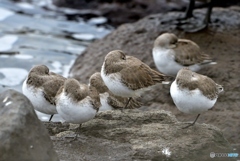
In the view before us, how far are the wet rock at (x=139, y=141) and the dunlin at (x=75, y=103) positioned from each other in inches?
11.3

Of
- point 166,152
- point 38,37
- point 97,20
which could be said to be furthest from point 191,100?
point 97,20

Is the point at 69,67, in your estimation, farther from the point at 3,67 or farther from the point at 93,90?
the point at 93,90

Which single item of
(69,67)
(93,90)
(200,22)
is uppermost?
(93,90)

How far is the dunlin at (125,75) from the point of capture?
269 inches

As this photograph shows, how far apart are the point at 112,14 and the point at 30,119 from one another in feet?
35.7

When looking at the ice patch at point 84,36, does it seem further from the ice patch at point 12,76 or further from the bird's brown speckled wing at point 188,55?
the bird's brown speckled wing at point 188,55

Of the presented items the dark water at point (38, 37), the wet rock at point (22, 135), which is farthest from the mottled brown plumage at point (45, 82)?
the dark water at point (38, 37)

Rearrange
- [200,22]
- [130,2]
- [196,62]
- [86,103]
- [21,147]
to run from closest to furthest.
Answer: [21,147], [86,103], [196,62], [200,22], [130,2]

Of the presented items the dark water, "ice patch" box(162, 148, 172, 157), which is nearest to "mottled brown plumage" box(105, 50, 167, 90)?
"ice patch" box(162, 148, 172, 157)

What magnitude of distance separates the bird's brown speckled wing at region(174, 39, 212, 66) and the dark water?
3.06 meters

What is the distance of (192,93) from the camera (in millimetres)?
6266

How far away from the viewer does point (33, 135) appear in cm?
520

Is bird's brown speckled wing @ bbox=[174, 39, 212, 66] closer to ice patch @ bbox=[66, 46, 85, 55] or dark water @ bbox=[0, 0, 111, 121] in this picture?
dark water @ bbox=[0, 0, 111, 121]

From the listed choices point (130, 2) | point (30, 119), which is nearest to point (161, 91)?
point (30, 119)
